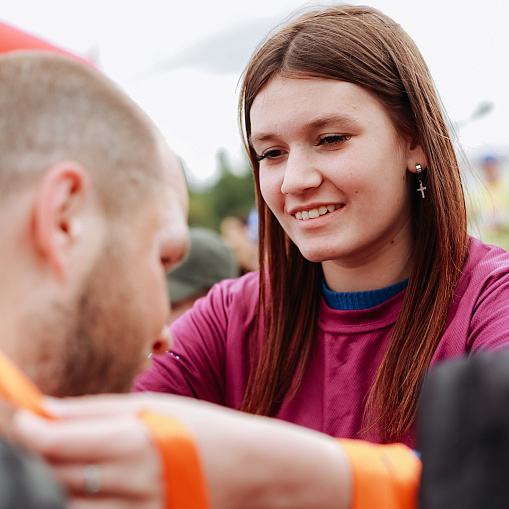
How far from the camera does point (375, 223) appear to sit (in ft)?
5.69

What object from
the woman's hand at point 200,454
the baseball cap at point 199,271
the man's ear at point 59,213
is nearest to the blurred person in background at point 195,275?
the baseball cap at point 199,271

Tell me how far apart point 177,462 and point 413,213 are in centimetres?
139

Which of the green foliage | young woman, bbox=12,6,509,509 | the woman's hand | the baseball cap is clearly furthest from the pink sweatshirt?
the green foliage

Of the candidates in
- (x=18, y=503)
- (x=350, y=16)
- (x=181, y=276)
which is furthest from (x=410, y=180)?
(x=181, y=276)

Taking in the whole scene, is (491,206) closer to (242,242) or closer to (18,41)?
(18,41)

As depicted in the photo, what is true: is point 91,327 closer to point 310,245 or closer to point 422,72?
point 310,245

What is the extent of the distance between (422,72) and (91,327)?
1310 mm

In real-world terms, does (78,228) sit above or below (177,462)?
above

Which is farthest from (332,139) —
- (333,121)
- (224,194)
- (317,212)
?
(224,194)

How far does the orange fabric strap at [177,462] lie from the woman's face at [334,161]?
3.60 feet

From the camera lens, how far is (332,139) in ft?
5.65

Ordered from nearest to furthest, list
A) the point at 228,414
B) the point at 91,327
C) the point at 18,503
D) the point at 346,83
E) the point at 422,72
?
1. the point at 18,503
2. the point at 228,414
3. the point at 91,327
4. the point at 346,83
5. the point at 422,72

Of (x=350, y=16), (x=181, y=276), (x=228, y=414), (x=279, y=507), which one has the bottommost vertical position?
(x=181, y=276)

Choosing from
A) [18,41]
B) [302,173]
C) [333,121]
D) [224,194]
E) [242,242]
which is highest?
[18,41]
